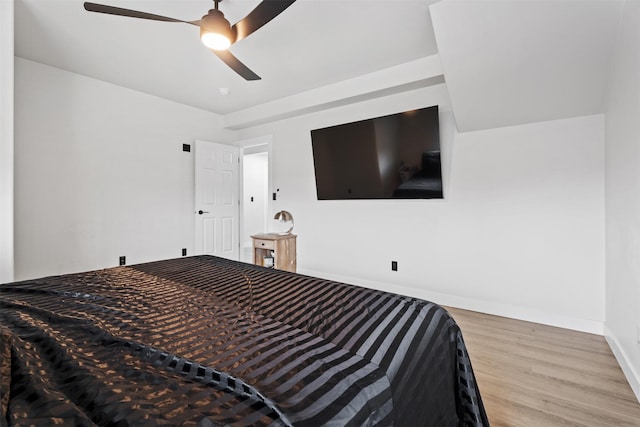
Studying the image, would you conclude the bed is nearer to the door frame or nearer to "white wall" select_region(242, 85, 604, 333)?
"white wall" select_region(242, 85, 604, 333)

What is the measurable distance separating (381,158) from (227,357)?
288cm

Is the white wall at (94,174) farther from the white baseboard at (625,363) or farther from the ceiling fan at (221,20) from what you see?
the white baseboard at (625,363)

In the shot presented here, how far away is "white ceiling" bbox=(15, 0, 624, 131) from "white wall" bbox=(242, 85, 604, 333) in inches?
9.6

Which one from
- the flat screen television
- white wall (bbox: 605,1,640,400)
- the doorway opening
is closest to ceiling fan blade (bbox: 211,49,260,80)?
the flat screen television

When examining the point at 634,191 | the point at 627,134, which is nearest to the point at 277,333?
the point at 634,191

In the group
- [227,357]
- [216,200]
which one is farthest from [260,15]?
[216,200]

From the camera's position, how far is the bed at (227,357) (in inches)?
22.9

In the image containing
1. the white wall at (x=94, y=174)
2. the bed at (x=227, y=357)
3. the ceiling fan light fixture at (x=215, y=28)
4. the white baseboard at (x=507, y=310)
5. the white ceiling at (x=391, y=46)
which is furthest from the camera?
the white wall at (x=94, y=174)

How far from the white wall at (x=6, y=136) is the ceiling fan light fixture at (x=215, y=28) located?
154 cm

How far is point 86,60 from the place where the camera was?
2.97 metres

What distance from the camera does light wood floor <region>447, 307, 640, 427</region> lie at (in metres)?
1.46

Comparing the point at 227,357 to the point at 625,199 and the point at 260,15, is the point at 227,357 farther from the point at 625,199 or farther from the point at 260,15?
the point at 625,199

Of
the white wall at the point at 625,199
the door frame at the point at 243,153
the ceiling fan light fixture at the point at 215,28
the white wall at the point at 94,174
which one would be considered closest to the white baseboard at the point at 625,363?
the white wall at the point at 625,199

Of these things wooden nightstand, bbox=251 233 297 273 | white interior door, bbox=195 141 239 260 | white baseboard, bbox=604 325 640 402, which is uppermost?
white interior door, bbox=195 141 239 260
